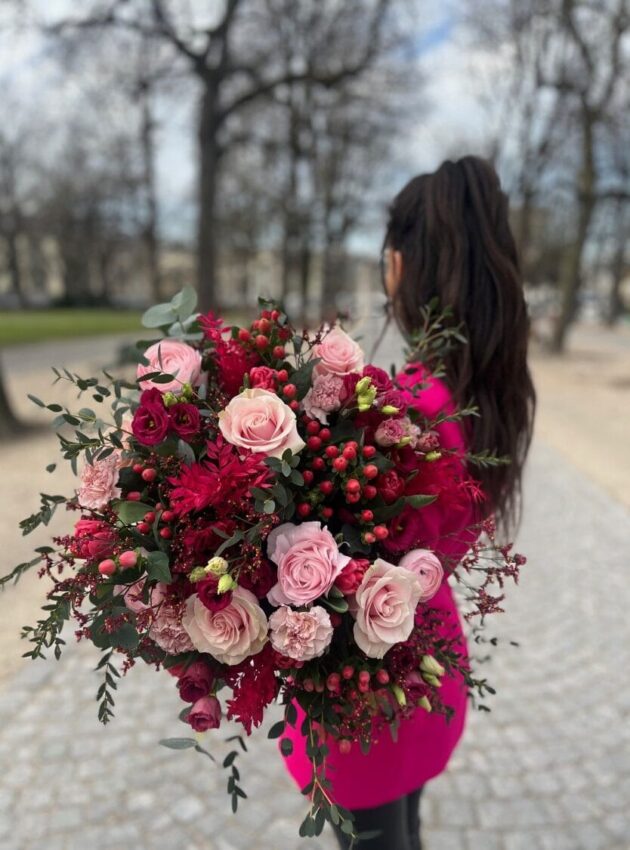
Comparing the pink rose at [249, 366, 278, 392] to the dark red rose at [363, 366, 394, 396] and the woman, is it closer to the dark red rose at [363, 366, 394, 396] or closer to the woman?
the dark red rose at [363, 366, 394, 396]

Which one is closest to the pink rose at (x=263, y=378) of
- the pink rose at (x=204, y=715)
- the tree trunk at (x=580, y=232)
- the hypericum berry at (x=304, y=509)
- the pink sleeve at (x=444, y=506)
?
the hypericum berry at (x=304, y=509)

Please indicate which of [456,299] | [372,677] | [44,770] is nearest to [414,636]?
[372,677]

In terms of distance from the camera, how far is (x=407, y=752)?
1.70 meters

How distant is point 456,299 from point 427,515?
24.8 inches

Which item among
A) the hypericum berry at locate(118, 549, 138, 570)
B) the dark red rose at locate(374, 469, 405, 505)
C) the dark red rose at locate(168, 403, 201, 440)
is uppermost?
the dark red rose at locate(168, 403, 201, 440)

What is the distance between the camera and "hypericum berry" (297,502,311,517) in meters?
1.27

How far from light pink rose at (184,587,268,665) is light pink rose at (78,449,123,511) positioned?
261 mm

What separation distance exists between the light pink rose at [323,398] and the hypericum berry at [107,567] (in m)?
0.47

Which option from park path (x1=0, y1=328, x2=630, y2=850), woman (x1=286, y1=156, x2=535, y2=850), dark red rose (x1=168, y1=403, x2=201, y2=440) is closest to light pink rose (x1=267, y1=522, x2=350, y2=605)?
dark red rose (x1=168, y1=403, x2=201, y2=440)

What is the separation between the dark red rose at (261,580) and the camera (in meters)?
1.24

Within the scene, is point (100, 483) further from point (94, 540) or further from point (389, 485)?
point (389, 485)

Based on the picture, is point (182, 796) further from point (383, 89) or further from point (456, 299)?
point (383, 89)

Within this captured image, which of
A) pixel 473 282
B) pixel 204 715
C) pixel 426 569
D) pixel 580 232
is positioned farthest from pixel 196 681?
pixel 580 232

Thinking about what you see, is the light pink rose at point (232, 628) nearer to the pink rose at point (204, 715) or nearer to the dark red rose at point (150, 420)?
the pink rose at point (204, 715)
